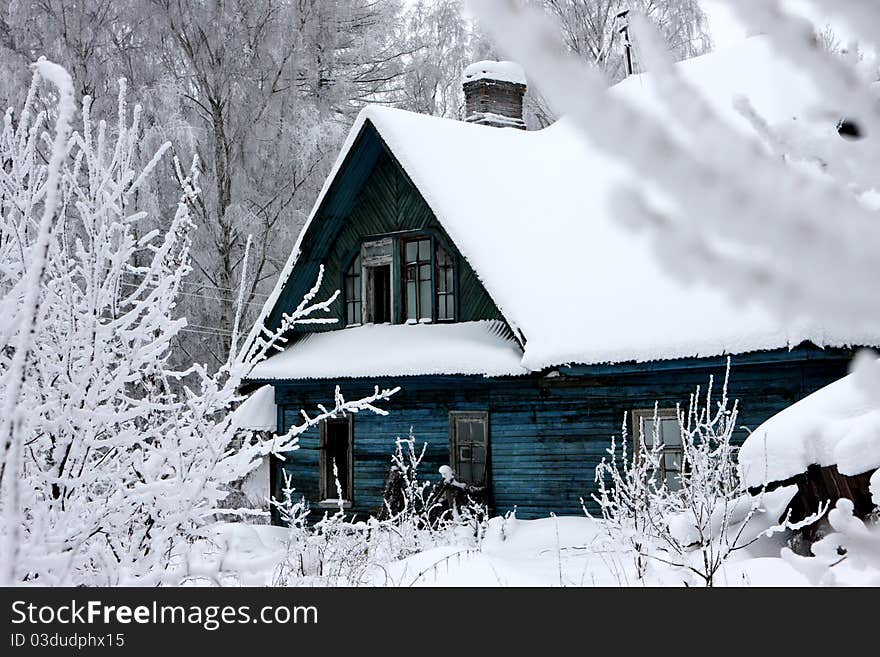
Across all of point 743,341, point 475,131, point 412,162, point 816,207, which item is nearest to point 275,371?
point 412,162

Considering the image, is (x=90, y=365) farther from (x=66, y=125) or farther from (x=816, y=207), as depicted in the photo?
(x=816, y=207)

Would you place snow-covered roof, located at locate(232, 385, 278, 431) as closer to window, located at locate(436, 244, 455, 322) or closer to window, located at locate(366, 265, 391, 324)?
window, located at locate(366, 265, 391, 324)

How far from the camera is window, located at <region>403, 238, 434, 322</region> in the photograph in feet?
40.8

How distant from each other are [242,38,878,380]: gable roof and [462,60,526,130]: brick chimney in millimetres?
723

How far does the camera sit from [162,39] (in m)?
18.3

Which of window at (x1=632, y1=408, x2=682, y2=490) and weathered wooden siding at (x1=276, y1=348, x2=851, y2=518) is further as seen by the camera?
window at (x1=632, y1=408, x2=682, y2=490)

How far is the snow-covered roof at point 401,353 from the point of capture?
10.8 metres

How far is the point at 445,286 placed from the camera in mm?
12242

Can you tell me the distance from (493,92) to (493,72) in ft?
1.61

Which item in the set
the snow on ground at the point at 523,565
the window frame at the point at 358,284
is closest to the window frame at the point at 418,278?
the window frame at the point at 358,284

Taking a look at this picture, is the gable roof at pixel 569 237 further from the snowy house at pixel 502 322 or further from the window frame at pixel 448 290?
the window frame at pixel 448 290

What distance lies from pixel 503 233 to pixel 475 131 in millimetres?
3008

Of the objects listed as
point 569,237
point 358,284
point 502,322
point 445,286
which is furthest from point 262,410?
point 569,237

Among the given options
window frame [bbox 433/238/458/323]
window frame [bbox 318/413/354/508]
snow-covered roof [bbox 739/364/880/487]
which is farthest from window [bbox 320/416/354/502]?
snow-covered roof [bbox 739/364/880/487]
